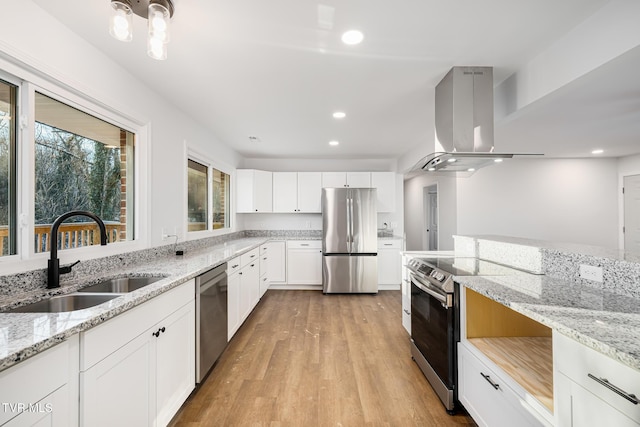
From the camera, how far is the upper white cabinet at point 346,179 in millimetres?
5082

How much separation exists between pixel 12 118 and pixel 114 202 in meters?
0.86

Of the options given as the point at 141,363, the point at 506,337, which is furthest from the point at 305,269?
the point at 141,363

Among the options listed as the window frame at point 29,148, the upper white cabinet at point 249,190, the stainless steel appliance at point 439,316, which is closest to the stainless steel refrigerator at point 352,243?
the upper white cabinet at point 249,190

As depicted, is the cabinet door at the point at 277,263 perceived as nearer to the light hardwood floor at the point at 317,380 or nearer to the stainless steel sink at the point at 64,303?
the light hardwood floor at the point at 317,380

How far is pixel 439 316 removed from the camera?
1.93m

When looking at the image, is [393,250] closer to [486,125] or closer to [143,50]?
[486,125]

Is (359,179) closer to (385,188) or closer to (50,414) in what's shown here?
(385,188)

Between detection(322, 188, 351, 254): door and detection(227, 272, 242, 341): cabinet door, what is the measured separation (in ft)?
6.35

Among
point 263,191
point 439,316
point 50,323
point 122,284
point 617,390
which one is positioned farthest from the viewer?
point 263,191

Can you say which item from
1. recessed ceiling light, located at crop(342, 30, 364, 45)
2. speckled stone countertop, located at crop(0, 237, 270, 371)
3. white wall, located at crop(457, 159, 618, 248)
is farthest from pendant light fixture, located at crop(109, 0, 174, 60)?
white wall, located at crop(457, 159, 618, 248)

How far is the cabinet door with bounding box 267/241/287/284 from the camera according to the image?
481cm

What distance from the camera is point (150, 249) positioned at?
2428 millimetres

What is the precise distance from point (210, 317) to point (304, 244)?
2741 millimetres

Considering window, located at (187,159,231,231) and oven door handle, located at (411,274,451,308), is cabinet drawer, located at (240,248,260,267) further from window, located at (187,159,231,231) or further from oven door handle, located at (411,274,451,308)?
oven door handle, located at (411,274,451,308)
